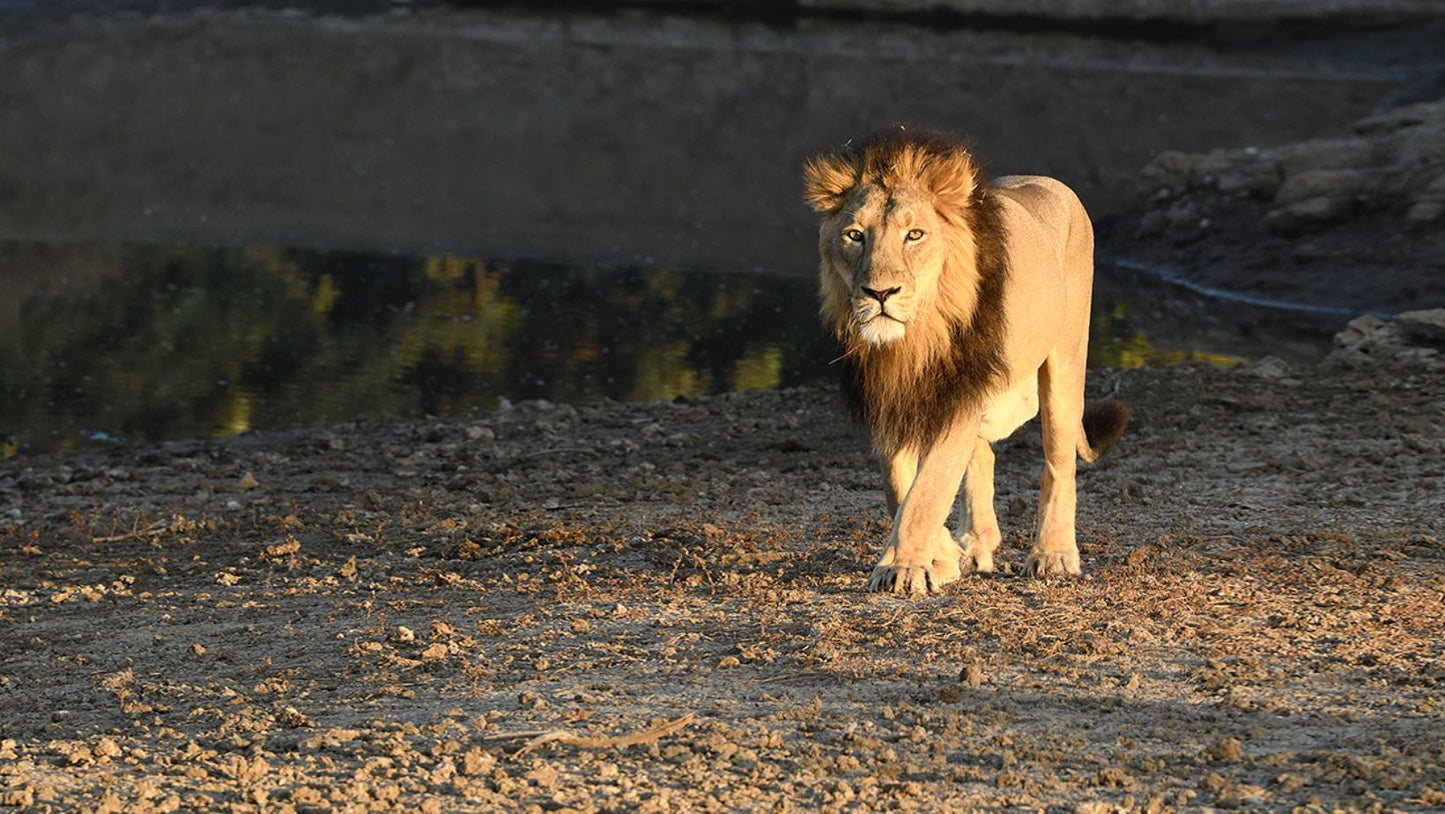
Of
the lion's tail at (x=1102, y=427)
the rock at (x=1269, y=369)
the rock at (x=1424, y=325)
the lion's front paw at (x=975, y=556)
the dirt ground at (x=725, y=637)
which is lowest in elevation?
the dirt ground at (x=725, y=637)

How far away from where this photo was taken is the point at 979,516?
7266 millimetres

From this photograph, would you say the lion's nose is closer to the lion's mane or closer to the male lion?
the male lion

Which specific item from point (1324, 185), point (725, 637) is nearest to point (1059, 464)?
point (725, 637)

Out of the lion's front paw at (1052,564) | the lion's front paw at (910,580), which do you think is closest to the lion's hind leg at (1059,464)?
the lion's front paw at (1052,564)

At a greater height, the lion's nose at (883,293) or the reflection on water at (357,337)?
the lion's nose at (883,293)

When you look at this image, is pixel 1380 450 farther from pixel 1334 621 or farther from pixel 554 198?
pixel 554 198

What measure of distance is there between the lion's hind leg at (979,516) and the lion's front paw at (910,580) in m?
0.58

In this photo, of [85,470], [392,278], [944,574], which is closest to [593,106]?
[392,278]

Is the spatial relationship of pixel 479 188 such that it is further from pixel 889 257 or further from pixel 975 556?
pixel 889 257

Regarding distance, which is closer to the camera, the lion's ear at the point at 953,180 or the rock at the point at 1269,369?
the lion's ear at the point at 953,180

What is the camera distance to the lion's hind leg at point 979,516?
7.19 metres

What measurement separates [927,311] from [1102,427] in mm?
1683

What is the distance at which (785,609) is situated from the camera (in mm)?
6617

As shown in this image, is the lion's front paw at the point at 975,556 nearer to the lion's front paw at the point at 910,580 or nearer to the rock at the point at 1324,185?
the lion's front paw at the point at 910,580
